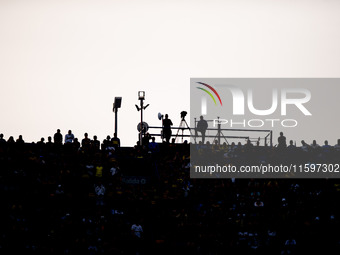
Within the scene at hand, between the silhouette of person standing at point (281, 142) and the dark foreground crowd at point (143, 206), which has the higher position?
the silhouette of person standing at point (281, 142)

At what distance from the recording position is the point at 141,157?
4472 cm

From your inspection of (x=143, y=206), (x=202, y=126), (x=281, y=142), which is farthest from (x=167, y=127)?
(x=143, y=206)

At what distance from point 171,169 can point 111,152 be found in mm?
2864

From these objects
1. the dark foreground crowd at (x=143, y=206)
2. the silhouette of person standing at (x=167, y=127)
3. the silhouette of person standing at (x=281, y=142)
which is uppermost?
the silhouette of person standing at (x=167, y=127)

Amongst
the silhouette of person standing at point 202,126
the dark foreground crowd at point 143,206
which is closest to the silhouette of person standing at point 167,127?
the dark foreground crowd at point 143,206

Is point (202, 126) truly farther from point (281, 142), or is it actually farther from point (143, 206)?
point (143, 206)

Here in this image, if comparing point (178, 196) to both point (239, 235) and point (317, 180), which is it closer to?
point (239, 235)

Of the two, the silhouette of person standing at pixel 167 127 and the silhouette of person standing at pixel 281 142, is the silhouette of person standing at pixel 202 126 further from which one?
the silhouette of person standing at pixel 281 142

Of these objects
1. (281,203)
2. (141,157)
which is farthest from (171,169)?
(281,203)

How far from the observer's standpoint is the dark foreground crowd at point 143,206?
127ft

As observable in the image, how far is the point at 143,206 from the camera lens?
1636 inches

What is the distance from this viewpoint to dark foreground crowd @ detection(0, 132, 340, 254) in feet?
127

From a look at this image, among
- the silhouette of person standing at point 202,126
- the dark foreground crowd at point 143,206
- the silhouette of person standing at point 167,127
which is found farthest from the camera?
the silhouette of person standing at point 167,127

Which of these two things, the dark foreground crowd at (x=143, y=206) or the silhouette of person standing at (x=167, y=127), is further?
the silhouette of person standing at (x=167, y=127)
